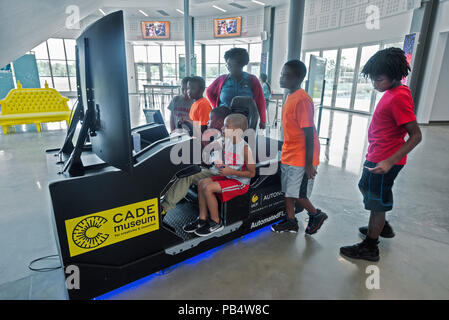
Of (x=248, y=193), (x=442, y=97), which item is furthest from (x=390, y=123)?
(x=442, y=97)

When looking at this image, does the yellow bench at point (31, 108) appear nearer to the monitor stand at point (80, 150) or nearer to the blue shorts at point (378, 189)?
the monitor stand at point (80, 150)

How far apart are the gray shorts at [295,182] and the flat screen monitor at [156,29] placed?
1484 centimetres

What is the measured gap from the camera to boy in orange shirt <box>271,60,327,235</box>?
6.26 feet

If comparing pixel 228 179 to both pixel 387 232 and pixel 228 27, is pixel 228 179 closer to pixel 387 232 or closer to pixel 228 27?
pixel 387 232

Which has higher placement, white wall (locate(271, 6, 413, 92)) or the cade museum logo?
white wall (locate(271, 6, 413, 92))

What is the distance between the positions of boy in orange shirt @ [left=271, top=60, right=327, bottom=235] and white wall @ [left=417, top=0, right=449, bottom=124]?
7483 millimetres

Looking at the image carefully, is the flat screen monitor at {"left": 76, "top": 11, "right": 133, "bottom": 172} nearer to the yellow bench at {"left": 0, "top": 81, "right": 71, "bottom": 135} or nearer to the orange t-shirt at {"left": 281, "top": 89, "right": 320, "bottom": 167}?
the orange t-shirt at {"left": 281, "top": 89, "right": 320, "bottom": 167}

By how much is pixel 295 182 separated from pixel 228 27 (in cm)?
1332

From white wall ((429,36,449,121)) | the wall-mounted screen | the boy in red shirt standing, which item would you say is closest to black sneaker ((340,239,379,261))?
the boy in red shirt standing

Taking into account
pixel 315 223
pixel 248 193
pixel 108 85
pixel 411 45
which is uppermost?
pixel 411 45

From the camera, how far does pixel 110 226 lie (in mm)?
1475

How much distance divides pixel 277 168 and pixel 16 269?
2.08 metres

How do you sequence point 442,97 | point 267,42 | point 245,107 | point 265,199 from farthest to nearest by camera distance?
point 267,42, point 442,97, point 245,107, point 265,199

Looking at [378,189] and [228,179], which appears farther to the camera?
[228,179]
